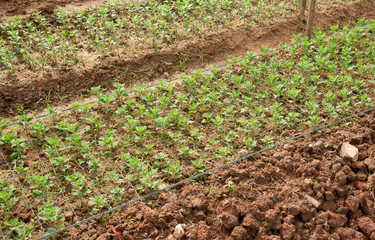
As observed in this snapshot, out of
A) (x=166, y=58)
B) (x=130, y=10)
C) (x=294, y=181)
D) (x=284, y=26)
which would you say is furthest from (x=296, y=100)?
(x=130, y=10)

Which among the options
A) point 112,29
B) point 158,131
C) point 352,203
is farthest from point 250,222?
point 112,29

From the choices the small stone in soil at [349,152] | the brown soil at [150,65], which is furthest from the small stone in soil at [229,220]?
the brown soil at [150,65]

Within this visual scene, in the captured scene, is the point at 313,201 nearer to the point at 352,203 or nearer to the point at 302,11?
the point at 352,203

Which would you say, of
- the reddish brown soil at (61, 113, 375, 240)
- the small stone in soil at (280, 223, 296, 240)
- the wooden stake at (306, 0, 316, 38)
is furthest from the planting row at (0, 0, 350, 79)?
the small stone in soil at (280, 223, 296, 240)

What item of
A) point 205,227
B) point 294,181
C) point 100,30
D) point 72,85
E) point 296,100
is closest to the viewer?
point 205,227

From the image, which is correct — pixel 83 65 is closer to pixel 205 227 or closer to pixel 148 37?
Result: pixel 148 37

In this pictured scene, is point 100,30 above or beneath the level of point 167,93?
above

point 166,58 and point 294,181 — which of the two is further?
point 166,58

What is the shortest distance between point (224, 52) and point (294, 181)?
11.2ft

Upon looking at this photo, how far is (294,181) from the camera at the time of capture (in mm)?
4000

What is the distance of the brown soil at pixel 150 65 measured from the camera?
5.38 metres

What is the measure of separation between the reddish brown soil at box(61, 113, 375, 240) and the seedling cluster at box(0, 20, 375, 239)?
0.19m

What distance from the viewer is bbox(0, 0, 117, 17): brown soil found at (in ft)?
23.3

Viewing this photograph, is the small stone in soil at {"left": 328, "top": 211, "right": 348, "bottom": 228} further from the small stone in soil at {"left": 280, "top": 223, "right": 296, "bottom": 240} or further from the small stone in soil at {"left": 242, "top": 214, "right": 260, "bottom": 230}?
the small stone in soil at {"left": 242, "top": 214, "right": 260, "bottom": 230}
